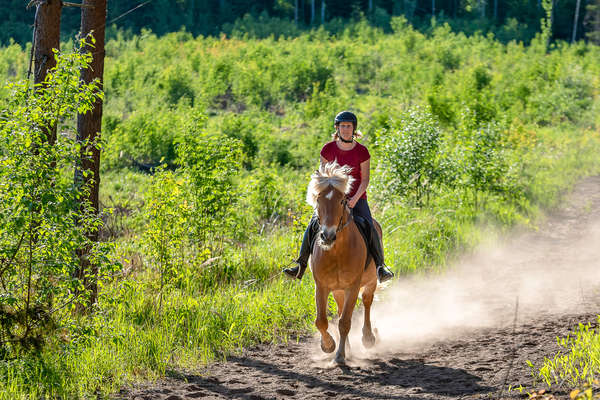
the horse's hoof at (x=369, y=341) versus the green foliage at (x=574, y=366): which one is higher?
the green foliage at (x=574, y=366)

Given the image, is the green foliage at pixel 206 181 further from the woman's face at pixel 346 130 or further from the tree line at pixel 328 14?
the tree line at pixel 328 14

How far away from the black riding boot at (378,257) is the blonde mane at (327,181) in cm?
124

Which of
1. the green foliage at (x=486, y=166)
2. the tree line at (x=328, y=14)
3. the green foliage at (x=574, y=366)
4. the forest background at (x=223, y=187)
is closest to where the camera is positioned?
the green foliage at (x=574, y=366)

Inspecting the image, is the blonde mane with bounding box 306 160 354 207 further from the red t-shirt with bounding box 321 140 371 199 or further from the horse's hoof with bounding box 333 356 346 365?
the horse's hoof with bounding box 333 356 346 365

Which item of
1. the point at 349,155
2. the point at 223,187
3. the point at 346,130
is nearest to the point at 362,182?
the point at 349,155

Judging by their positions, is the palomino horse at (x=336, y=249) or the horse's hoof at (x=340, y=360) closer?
the palomino horse at (x=336, y=249)

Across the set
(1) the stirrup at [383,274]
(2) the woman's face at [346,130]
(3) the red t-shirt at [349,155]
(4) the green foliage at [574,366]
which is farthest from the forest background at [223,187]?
(4) the green foliage at [574,366]

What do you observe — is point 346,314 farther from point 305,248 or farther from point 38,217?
point 38,217

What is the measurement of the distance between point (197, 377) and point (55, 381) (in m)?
1.56

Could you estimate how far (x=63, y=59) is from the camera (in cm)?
734

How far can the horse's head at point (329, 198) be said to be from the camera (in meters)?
6.76

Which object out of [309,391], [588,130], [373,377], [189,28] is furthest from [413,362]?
[189,28]

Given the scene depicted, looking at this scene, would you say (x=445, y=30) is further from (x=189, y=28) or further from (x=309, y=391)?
(x=309, y=391)


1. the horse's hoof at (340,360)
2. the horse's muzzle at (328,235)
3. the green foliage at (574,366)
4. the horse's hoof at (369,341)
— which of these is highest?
the horse's muzzle at (328,235)
